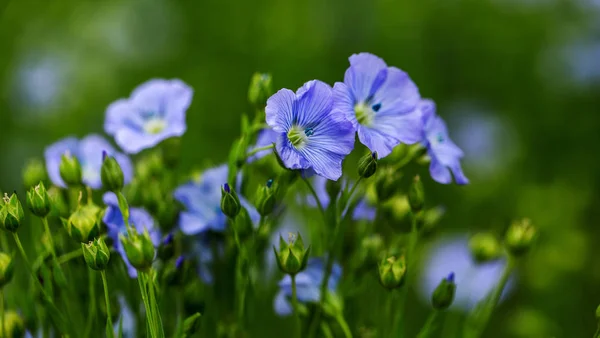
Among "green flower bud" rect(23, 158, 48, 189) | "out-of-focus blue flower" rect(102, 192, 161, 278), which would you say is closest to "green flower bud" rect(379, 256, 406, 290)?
"out-of-focus blue flower" rect(102, 192, 161, 278)

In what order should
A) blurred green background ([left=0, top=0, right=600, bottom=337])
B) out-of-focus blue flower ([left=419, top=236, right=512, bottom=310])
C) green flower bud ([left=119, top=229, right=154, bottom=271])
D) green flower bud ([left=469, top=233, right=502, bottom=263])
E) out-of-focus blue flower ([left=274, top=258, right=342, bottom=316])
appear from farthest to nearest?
blurred green background ([left=0, top=0, right=600, bottom=337]), out-of-focus blue flower ([left=419, top=236, right=512, bottom=310]), green flower bud ([left=469, top=233, right=502, bottom=263]), out-of-focus blue flower ([left=274, top=258, right=342, bottom=316]), green flower bud ([left=119, top=229, right=154, bottom=271])

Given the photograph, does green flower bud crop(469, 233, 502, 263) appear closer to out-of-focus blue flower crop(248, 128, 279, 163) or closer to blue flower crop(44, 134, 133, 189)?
out-of-focus blue flower crop(248, 128, 279, 163)

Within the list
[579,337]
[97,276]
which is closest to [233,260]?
[97,276]

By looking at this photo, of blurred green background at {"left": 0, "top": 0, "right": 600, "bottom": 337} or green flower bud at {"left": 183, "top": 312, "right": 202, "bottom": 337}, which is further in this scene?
blurred green background at {"left": 0, "top": 0, "right": 600, "bottom": 337}

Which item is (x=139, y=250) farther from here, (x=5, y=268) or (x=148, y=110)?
(x=148, y=110)

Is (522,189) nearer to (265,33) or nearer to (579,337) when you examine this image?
(579,337)

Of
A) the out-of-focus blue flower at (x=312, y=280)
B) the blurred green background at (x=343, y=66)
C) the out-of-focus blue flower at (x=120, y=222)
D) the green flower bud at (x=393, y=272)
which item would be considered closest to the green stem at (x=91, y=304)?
the out-of-focus blue flower at (x=120, y=222)

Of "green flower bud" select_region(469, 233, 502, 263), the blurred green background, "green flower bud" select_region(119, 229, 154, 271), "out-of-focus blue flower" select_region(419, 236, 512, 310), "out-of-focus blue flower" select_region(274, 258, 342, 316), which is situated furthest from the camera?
the blurred green background

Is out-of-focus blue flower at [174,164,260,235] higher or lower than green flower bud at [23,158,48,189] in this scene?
lower
